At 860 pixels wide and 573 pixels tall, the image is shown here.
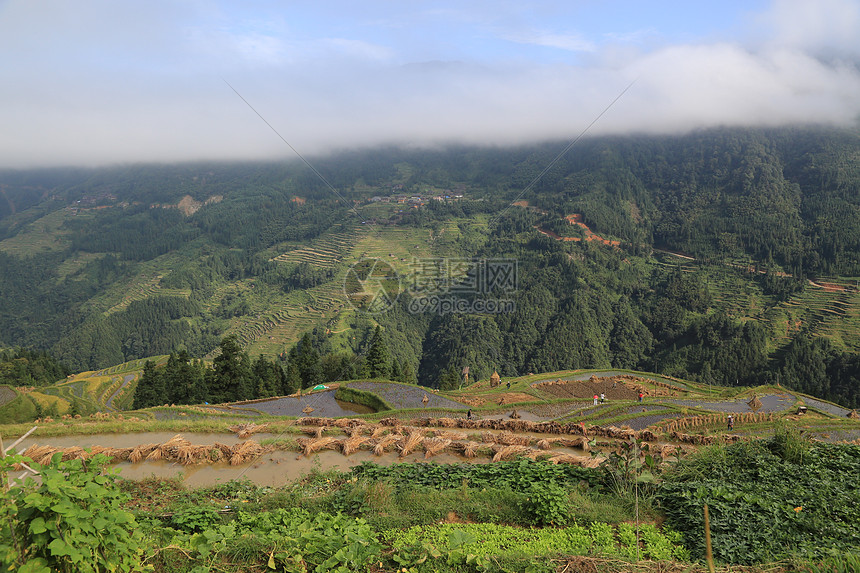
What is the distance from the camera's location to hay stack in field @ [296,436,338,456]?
42.6ft

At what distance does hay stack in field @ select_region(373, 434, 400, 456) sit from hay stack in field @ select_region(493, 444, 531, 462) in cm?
305

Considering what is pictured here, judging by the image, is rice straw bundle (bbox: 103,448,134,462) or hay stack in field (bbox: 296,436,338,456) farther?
hay stack in field (bbox: 296,436,338,456)

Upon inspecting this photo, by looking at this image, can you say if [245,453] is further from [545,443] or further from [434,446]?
[545,443]

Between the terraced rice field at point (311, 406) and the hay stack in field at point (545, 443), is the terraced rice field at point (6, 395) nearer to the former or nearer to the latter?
the terraced rice field at point (311, 406)

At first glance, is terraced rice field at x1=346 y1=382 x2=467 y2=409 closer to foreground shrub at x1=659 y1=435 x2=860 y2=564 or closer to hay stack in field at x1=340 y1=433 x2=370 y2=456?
hay stack in field at x1=340 y1=433 x2=370 y2=456

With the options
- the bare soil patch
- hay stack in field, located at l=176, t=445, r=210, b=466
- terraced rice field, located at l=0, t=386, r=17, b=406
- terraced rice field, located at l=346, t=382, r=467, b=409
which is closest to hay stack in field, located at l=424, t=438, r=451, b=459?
hay stack in field, located at l=176, t=445, r=210, b=466

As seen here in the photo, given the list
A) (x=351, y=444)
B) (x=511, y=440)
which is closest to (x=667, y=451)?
(x=511, y=440)

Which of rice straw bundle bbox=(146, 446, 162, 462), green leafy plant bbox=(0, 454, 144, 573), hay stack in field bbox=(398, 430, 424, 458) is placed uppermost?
green leafy plant bbox=(0, 454, 144, 573)

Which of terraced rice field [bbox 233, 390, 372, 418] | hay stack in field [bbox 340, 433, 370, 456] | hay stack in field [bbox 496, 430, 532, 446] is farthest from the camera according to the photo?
terraced rice field [bbox 233, 390, 372, 418]

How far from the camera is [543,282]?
109625 millimetres

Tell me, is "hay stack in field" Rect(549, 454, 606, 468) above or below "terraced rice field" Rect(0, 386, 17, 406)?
above

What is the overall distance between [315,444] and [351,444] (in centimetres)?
105

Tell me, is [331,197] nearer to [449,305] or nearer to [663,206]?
[449,305]

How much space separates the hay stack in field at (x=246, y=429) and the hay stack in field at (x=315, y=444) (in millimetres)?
2280
